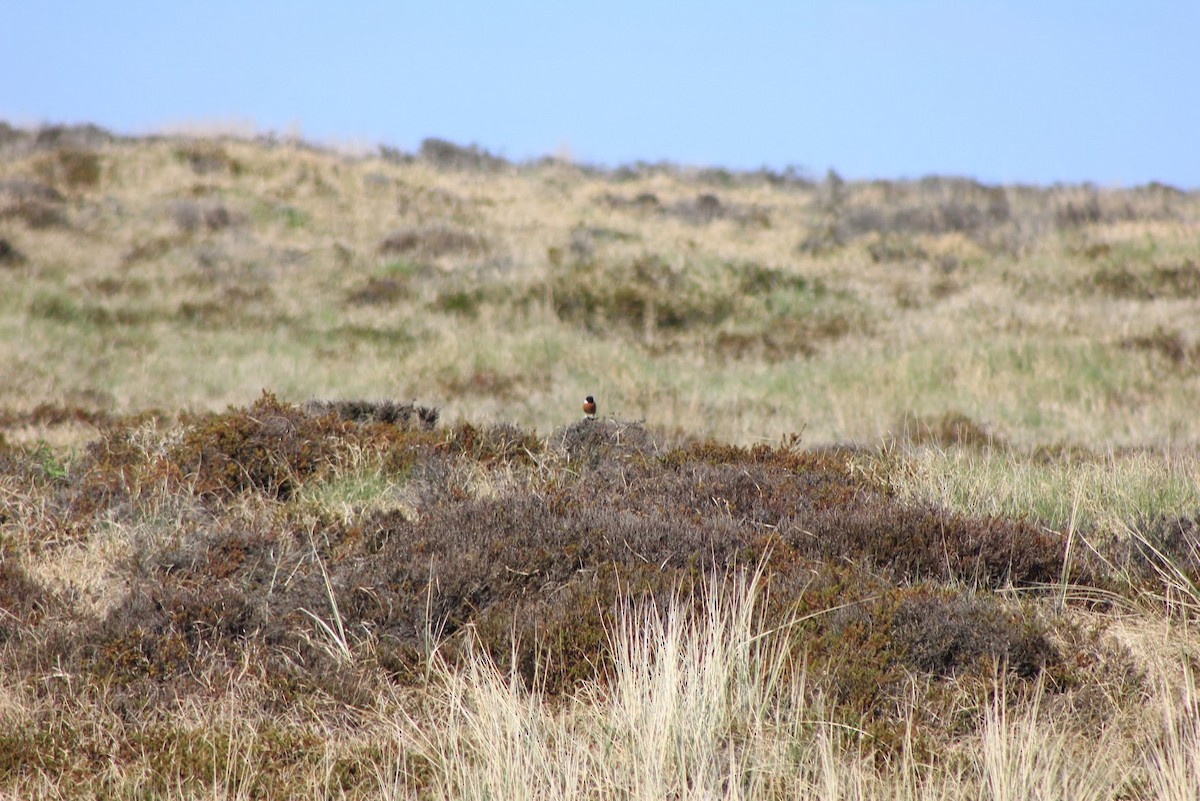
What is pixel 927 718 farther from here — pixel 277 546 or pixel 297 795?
pixel 277 546

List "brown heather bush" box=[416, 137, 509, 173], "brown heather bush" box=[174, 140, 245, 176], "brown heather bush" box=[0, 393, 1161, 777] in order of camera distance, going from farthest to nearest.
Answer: "brown heather bush" box=[416, 137, 509, 173] < "brown heather bush" box=[174, 140, 245, 176] < "brown heather bush" box=[0, 393, 1161, 777]

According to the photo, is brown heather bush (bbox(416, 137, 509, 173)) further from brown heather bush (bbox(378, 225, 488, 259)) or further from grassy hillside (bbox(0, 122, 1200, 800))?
grassy hillside (bbox(0, 122, 1200, 800))

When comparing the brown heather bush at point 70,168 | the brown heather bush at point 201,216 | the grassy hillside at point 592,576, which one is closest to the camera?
the grassy hillside at point 592,576

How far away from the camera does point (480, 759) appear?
313 centimetres

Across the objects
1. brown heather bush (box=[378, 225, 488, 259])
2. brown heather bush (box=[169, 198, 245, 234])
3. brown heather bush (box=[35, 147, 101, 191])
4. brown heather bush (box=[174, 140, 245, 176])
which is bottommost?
brown heather bush (box=[378, 225, 488, 259])

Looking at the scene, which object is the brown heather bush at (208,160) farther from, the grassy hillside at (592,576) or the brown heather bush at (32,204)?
the grassy hillside at (592,576)

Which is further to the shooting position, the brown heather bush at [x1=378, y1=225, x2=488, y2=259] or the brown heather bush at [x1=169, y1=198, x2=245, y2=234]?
the brown heather bush at [x1=169, y1=198, x2=245, y2=234]

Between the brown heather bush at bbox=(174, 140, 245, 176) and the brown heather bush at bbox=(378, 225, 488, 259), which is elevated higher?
the brown heather bush at bbox=(174, 140, 245, 176)

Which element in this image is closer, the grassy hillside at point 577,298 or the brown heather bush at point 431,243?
the grassy hillside at point 577,298

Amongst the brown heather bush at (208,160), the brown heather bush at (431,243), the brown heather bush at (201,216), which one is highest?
the brown heather bush at (208,160)

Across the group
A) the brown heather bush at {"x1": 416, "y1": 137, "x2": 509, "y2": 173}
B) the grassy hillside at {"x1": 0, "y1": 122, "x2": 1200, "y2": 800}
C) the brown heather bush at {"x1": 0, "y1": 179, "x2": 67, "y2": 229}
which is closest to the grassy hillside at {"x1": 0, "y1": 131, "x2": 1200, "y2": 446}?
the brown heather bush at {"x1": 0, "y1": 179, "x2": 67, "y2": 229}

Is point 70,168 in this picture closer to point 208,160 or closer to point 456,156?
point 208,160

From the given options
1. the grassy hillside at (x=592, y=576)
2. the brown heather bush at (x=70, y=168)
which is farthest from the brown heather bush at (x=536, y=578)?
the brown heather bush at (x=70, y=168)

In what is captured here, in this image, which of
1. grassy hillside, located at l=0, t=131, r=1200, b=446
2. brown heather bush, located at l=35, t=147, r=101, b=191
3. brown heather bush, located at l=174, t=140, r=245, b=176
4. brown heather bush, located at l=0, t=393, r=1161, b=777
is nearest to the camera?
brown heather bush, located at l=0, t=393, r=1161, b=777
